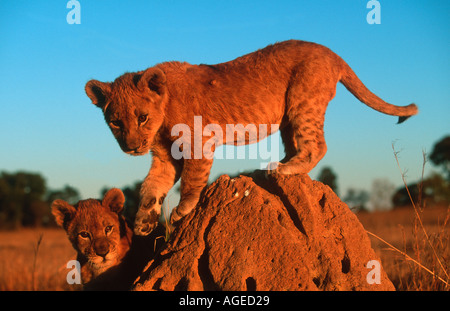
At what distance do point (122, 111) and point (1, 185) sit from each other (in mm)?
42260

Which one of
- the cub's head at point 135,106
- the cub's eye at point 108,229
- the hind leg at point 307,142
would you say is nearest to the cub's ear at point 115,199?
the cub's eye at point 108,229

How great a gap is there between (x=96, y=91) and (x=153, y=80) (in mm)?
715

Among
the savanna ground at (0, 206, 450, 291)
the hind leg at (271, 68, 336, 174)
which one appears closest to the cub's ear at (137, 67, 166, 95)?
the hind leg at (271, 68, 336, 174)

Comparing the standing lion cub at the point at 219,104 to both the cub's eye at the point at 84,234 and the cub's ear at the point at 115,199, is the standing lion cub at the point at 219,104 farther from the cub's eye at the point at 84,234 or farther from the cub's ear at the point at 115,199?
the cub's eye at the point at 84,234

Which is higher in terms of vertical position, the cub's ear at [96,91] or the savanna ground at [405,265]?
the cub's ear at [96,91]

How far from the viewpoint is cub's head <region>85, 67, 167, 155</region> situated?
15.7ft

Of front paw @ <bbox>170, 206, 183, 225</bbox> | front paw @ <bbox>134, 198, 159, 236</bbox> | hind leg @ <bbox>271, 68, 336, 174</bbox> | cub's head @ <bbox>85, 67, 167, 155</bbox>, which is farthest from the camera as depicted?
hind leg @ <bbox>271, 68, 336, 174</bbox>

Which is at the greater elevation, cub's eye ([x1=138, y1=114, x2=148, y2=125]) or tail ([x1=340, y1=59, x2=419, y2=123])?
tail ([x1=340, y1=59, x2=419, y2=123])

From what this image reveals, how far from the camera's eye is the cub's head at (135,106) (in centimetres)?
477

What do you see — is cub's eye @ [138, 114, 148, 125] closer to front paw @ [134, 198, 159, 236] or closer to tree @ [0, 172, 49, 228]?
front paw @ [134, 198, 159, 236]

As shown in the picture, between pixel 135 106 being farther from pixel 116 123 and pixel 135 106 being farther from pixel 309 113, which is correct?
pixel 309 113

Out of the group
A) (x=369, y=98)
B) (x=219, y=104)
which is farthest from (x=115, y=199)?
(x=369, y=98)

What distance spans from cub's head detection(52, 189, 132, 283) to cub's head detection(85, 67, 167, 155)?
3.05 ft
